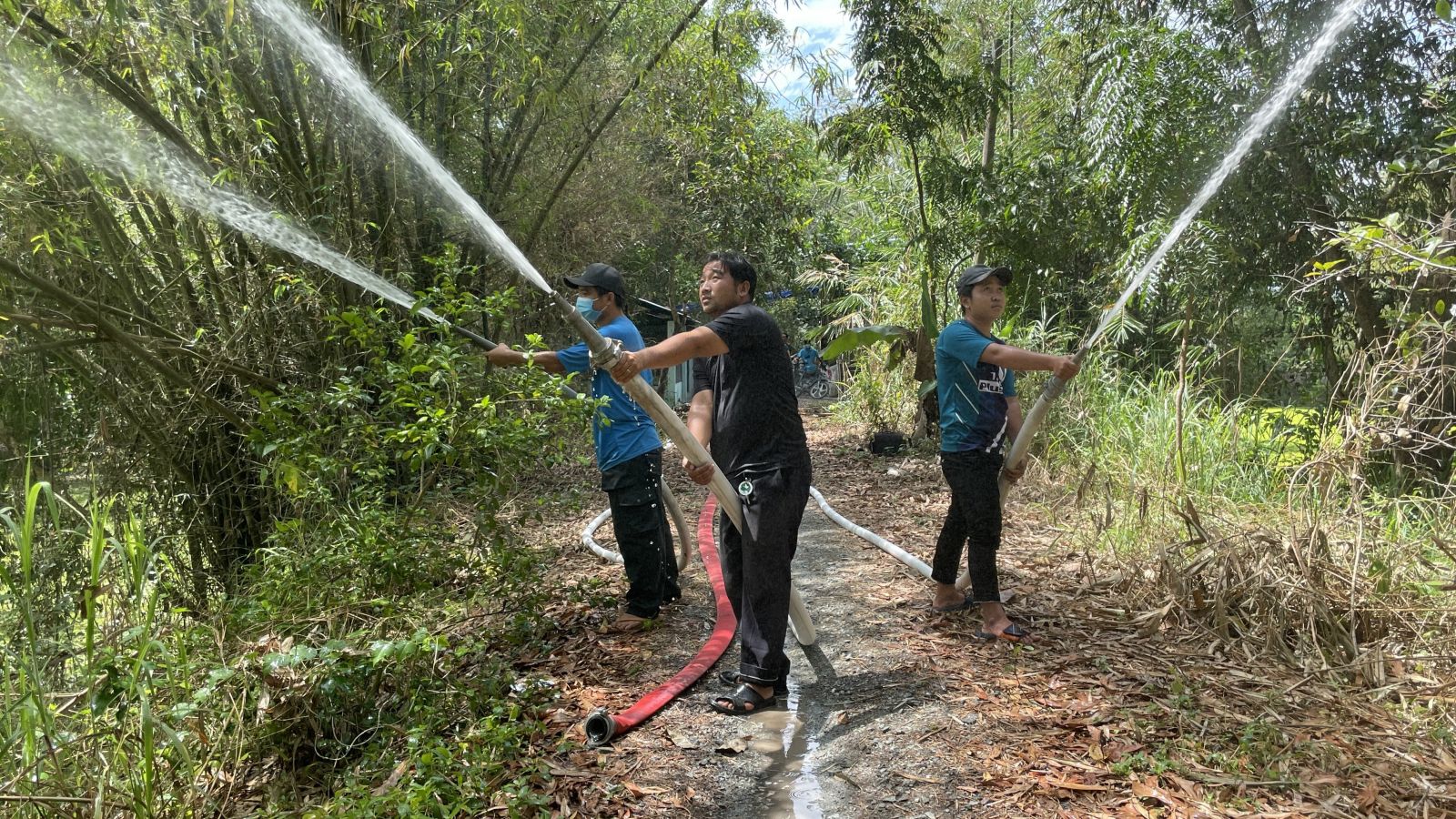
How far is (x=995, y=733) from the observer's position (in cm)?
331

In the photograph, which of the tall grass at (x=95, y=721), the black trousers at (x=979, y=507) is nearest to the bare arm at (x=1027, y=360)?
the black trousers at (x=979, y=507)

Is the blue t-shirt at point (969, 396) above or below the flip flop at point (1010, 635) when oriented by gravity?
above

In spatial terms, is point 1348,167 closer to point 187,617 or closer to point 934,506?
point 934,506

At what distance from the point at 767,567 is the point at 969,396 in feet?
4.54

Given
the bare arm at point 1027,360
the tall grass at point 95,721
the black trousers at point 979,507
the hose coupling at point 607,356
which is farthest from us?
the black trousers at point 979,507

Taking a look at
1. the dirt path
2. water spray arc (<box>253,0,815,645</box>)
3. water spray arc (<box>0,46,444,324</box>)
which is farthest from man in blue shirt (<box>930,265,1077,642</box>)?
water spray arc (<box>0,46,444,324</box>)

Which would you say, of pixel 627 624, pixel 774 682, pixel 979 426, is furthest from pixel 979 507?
pixel 627 624

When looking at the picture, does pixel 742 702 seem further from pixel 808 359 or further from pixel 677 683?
pixel 808 359

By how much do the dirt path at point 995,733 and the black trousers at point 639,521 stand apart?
8.5 inches

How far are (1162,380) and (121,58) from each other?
7533 millimetres

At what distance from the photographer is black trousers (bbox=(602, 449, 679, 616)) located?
4.52 meters

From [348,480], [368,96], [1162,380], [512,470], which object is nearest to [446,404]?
[512,470]

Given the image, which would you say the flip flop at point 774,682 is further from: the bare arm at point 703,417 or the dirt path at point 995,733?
the bare arm at point 703,417

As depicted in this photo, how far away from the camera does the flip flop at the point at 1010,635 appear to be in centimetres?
424
